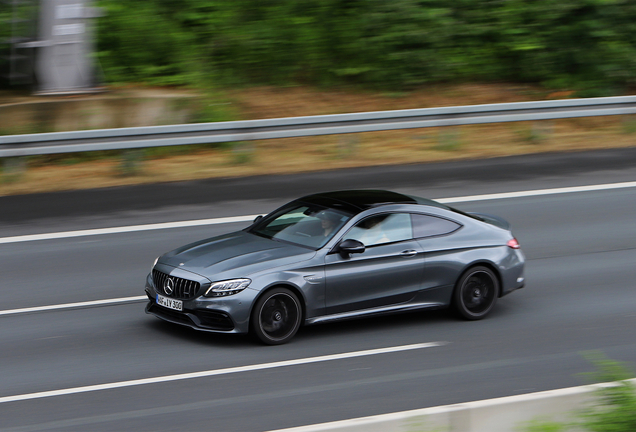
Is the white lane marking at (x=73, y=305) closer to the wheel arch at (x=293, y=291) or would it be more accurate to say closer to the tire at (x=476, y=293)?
the wheel arch at (x=293, y=291)

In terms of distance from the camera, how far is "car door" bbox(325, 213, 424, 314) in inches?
336

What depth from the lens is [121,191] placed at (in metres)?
14.1

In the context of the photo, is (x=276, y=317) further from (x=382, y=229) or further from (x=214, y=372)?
(x=382, y=229)

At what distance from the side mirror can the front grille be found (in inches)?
59.1

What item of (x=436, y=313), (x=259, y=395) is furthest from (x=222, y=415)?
(x=436, y=313)

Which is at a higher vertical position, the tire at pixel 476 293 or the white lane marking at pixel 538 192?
the white lane marking at pixel 538 192

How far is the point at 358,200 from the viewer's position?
9.17m

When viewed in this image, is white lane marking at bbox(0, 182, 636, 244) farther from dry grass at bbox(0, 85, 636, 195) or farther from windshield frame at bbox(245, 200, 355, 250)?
windshield frame at bbox(245, 200, 355, 250)

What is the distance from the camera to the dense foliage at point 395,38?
20.5m

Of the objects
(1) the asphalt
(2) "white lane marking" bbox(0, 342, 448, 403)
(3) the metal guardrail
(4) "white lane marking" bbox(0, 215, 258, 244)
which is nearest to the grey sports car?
(1) the asphalt

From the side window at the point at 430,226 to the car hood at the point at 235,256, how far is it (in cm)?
134

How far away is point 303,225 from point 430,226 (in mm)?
1428

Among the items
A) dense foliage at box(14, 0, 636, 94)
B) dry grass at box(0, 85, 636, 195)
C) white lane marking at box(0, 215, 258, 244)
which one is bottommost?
white lane marking at box(0, 215, 258, 244)

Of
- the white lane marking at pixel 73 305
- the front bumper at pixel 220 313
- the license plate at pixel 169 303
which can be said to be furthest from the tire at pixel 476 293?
the white lane marking at pixel 73 305
